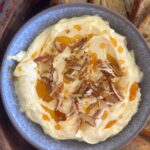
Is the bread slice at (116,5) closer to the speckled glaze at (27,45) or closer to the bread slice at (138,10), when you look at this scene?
the bread slice at (138,10)

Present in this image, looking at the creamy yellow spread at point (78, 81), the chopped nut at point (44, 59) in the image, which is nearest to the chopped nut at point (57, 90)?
the creamy yellow spread at point (78, 81)

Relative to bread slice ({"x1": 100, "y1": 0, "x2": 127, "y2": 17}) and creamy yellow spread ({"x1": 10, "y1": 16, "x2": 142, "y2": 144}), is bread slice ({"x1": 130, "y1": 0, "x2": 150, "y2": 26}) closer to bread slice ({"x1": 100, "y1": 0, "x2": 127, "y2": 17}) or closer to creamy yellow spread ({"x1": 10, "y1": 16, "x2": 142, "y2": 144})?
bread slice ({"x1": 100, "y1": 0, "x2": 127, "y2": 17})

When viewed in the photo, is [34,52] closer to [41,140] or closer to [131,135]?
[41,140]

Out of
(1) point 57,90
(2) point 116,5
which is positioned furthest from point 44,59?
(2) point 116,5

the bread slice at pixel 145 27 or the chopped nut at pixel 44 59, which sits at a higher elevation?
the chopped nut at pixel 44 59

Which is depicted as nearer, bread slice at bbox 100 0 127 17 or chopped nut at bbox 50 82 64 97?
chopped nut at bbox 50 82 64 97

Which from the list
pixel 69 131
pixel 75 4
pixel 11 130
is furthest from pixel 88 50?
pixel 11 130

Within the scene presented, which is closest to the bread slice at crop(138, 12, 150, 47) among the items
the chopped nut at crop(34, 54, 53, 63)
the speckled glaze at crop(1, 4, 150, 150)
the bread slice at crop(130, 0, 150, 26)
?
the bread slice at crop(130, 0, 150, 26)
